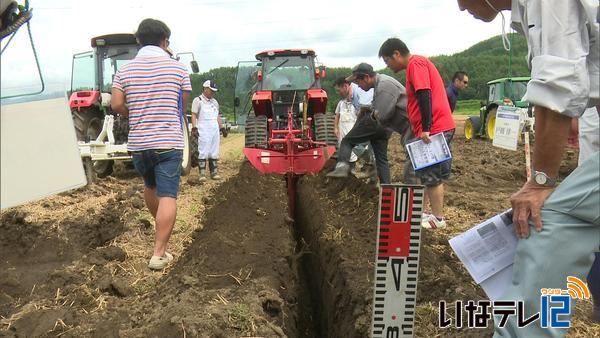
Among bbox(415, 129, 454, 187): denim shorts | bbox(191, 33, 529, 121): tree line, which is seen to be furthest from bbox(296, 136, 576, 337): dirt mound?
bbox(191, 33, 529, 121): tree line

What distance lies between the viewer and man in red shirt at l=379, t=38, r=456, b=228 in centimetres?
466

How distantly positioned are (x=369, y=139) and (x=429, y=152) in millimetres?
1683

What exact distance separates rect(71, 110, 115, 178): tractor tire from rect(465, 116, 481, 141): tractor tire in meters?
11.3

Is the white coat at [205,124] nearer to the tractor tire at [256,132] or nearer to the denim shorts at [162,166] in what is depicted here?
the tractor tire at [256,132]

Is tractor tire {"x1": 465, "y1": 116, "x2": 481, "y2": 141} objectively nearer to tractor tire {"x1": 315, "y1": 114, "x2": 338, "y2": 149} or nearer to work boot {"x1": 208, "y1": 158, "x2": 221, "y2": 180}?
tractor tire {"x1": 315, "y1": 114, "x2": 338, "y2": 149}

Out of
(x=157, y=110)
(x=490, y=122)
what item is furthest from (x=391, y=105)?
(x=490, y=122)

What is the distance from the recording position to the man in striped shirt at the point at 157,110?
386cm

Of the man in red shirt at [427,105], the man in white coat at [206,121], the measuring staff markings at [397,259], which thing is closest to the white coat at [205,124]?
the man in white coat at [206,121]

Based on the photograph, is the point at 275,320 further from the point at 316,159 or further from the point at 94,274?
the point at 316,159

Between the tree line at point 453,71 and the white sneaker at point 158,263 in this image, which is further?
the tree line at point 453,71

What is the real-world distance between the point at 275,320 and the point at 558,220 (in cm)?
171

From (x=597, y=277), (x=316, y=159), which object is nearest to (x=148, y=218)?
(x=316, y=159)

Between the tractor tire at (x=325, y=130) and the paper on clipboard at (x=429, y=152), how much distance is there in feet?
13.1

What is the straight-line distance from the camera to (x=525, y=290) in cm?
182
